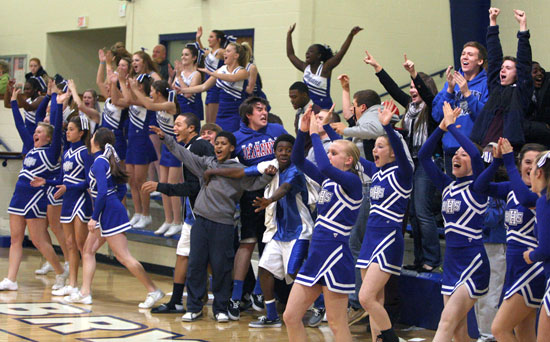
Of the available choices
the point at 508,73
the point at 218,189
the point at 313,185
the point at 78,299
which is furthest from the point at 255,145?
the point at 508,73

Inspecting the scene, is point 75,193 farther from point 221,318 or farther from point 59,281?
point 221,318

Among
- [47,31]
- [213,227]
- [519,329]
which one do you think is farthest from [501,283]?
[47,31]

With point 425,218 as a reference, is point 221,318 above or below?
below

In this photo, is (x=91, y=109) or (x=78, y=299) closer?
(x=78, y=299)

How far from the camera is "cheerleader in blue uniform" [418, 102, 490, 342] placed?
5.12 meters

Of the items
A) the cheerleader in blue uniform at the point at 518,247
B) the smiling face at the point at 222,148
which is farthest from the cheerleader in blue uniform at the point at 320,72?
the cheerleader in blue uniform at the point at 518,247

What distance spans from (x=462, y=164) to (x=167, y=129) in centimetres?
452

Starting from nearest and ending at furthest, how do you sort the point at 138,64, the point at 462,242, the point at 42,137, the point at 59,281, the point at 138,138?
the point at 462,242 → the point at 59,281 → the point at 42,137 → the point at 138,138 → the point at 138,64

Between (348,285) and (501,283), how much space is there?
141 cm

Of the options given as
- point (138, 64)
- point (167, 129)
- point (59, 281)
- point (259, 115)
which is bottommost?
point (59, 281)

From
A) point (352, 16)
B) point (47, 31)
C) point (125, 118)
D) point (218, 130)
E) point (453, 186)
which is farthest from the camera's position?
point (47, 31)

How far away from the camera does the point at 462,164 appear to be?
210 inches

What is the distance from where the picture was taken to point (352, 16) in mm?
10547

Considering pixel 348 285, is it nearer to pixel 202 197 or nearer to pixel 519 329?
pixel 519 329
